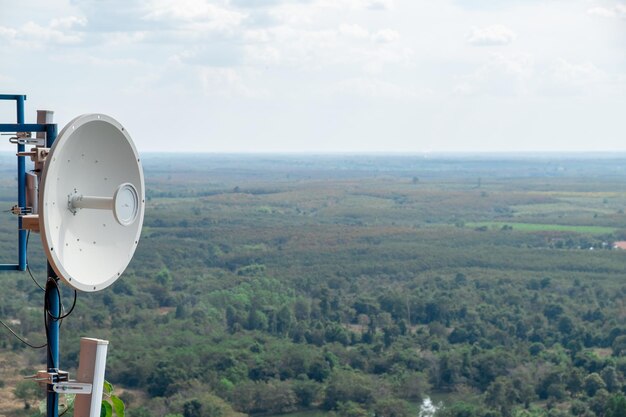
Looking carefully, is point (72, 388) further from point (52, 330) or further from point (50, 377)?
point (52, 330)

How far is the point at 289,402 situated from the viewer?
3672cm

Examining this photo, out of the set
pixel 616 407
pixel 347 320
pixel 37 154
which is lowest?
pixel 347 320

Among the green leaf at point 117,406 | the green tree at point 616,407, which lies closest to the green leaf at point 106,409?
the green leaf at point 117,406

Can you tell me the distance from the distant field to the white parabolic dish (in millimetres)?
89502

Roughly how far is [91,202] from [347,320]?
1901 inches

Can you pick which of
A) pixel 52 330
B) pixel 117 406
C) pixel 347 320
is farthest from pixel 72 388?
pixel 347 320

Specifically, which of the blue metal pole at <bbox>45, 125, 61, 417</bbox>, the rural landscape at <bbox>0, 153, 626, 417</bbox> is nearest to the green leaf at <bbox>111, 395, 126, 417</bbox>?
the blue metal pole at <bbox>45, 125, 61, 417</bbox>

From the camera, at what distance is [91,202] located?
5051 millimetres

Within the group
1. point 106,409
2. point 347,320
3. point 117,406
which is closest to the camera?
point 117,406

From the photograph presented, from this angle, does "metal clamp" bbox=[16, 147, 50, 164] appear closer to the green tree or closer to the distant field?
the green tree

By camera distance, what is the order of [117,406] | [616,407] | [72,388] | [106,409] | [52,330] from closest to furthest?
[72,388], [52,330], [117,406], [106,409], [616,407]

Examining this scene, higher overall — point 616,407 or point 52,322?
point 52,322

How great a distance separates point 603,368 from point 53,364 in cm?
3676

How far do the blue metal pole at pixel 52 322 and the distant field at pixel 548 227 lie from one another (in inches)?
3545
